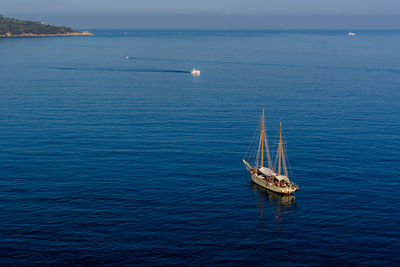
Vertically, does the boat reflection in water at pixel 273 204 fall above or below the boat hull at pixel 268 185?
below

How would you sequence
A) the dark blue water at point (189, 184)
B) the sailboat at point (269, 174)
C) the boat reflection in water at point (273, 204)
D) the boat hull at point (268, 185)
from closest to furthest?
the dark blue water at point (189, 184), the boat reflection in water at point (273, 204), the boat hull at point (268, 185), the sailboat at point (269, 174)

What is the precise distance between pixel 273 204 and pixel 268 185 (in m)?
6.13

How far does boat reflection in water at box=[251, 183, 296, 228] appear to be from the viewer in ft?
234

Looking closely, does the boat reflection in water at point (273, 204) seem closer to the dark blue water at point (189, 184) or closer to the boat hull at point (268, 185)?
the dark blue water at point (189, 184)

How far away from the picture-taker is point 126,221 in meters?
66.9

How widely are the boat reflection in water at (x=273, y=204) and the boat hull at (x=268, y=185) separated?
743 mm

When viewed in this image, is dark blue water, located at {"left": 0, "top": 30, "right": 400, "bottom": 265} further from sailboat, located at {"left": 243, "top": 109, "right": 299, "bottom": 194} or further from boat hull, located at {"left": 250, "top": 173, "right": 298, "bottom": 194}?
sailboat, located at {"left": 243, "top": 109, "right": 299, "bottom": 194}

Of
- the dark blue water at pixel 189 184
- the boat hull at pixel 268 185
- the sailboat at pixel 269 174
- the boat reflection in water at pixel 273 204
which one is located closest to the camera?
the dark blue water at pixel 189 184

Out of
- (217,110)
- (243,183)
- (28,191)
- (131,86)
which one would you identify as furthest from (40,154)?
→ (131,86)

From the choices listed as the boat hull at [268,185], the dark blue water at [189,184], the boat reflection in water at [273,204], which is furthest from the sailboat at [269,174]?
the dark blue water at [189,184]

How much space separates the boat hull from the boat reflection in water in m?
Answer: 0.74

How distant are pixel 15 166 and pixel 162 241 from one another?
42353mm

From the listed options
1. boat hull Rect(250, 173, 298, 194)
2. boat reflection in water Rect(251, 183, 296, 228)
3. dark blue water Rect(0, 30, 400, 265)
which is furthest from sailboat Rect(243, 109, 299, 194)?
dark blue water Rect(0, 30, 400, 265)

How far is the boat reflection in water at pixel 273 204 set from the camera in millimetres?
71438
